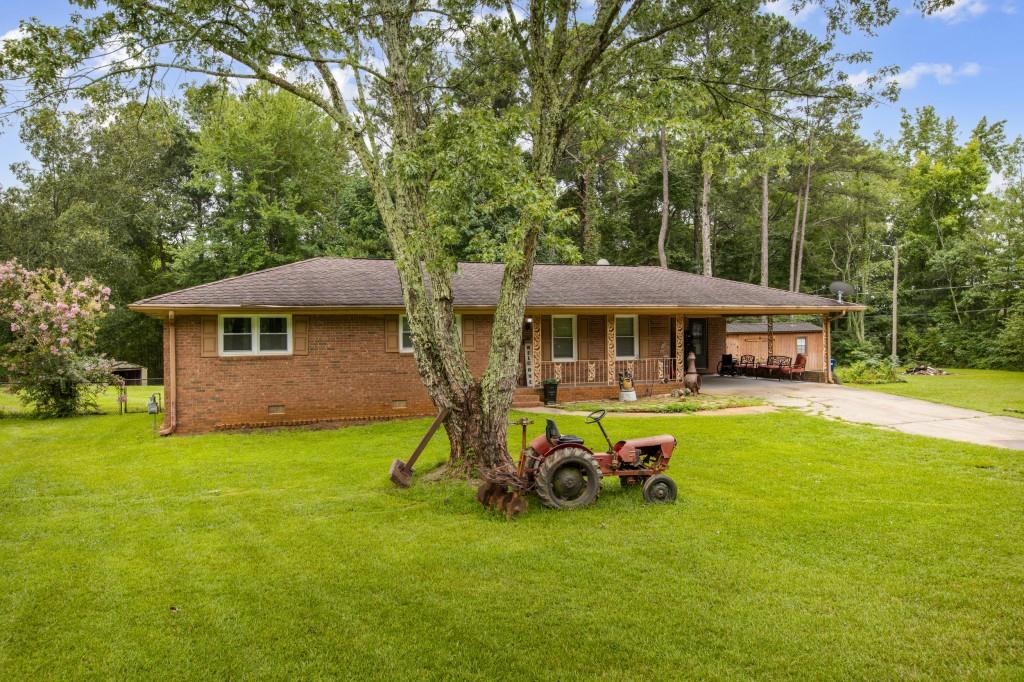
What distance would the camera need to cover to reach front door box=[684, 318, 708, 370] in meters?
22.0

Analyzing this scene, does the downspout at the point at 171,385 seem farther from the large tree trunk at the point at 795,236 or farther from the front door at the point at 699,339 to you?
the large tree trunk at the point at 795,236

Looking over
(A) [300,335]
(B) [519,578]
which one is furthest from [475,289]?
(B) [519,578]

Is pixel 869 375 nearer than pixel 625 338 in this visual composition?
No

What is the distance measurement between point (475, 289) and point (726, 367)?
446 inches

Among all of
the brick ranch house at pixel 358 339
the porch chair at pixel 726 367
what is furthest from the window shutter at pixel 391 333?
the porch chair at pixel 726 367

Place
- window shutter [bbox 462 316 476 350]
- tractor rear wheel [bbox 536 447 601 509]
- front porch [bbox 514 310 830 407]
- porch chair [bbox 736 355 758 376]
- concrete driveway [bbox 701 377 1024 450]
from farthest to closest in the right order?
porch chair [bbox 736 355 758 376]
front porch [bbox 514 310 830 407]
window shutter [bbox 462 316 476 350]
concrete driveway [bbox 701 377 1024 450]
tractor rear wheel [bbox 536 447 601 509]

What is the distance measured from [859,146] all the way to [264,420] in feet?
92.0

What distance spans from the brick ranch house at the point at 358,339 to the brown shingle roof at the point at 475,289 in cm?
6

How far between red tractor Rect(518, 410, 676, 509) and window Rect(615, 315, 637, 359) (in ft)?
36.2

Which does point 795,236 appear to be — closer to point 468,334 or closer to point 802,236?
point 802,236

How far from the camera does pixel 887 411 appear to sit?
13.1 metres

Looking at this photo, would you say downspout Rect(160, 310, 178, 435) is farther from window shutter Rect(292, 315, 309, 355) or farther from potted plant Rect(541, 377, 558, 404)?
potted plant Rect(541, 377, 558, 404)

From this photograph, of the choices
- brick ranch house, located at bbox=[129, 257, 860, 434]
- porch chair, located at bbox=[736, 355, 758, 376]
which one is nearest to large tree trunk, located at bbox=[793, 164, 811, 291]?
porch chair, located at bbox=[736, 355, 758, 376]

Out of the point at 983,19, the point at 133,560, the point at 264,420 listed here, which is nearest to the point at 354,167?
the point at 264,420
